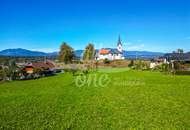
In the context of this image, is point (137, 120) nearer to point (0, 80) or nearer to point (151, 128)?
point (151, 128)

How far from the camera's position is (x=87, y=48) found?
76562mm

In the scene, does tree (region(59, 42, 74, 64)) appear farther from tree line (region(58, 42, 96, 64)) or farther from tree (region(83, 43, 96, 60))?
tree (region(83, 43, 96, 60))

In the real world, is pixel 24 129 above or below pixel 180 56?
below

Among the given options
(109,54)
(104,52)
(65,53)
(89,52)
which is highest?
(104,52)

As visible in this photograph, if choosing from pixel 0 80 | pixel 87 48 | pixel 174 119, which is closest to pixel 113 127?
pixel 174 119

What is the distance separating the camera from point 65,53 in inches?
2790

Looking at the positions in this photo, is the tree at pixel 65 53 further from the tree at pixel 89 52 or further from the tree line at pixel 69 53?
the tree at pixel 89 52

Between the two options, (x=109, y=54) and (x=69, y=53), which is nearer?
(x=69, y=53)

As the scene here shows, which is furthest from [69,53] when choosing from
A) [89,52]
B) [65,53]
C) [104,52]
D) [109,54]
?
[109,54]

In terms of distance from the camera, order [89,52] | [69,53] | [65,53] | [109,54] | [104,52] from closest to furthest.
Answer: [65,53] → [69,53] → [89,52] → [109,54] → [104,52]

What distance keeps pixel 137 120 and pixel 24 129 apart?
492 centimetres

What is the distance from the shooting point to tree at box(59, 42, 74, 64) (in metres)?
70.2

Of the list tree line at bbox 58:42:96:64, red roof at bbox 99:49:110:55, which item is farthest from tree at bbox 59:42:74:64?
red roof at bbox 99:49:110:55

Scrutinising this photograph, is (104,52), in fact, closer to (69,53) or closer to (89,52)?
(89,52)
